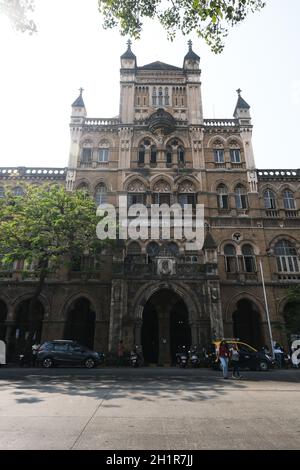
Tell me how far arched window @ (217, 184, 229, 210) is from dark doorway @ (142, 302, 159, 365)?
10020 mm

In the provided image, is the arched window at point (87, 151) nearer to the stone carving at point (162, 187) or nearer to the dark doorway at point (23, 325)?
the stone carving at point (162, 187)

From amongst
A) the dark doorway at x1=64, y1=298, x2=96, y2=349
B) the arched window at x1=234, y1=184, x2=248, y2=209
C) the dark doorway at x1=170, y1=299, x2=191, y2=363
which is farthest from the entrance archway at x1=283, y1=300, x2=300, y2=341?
the dark doorway at x1=64, y1=298, x2=96, y2=349

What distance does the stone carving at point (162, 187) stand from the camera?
24500 mm

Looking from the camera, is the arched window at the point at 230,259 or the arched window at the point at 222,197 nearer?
the arched window at the point at 230,259

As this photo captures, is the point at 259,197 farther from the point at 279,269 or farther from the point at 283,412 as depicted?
the point at 283,412

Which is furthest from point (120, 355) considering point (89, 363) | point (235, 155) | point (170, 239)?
point (235, 155)

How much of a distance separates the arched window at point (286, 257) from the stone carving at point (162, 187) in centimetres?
978

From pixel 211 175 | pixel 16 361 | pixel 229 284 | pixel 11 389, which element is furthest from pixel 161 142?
pixel 11 389

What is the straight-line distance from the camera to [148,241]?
22688 millimetres

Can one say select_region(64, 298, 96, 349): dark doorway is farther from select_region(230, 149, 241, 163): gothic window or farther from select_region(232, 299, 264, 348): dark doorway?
select_region(230, 149, 241, 163): gothic window

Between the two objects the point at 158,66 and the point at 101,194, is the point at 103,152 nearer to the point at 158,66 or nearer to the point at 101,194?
the point at 101,194

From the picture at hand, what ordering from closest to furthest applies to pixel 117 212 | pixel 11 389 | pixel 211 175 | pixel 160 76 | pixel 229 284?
pixel 11 389 → pixel 229 284 → pixel 117 212 → pixel 211 175 → pixel 160 76

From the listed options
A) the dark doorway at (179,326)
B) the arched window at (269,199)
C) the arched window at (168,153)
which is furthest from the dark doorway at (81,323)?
the arched window at (269,199)
